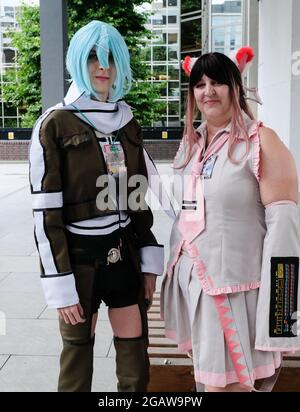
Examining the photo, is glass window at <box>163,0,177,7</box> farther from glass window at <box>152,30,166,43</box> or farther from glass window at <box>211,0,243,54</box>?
glass window at <box>211,0,243,54</box>

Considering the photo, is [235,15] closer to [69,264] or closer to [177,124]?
[177,124]

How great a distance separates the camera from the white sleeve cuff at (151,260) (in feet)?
8.41

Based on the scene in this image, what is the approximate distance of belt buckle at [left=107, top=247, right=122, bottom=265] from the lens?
235 cm

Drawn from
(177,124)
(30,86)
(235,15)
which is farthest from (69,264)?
(177,124)

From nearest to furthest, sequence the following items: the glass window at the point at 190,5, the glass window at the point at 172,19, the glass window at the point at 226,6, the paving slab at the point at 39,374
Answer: the paving slab at the point at 39,374
the glass window at the point at 226,6
the glass window at the point at 190,5
the glass window at the point at 172,19

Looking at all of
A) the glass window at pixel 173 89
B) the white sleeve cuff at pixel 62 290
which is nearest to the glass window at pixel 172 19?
the glass window at pixel 173 89

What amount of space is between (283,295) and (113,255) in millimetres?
716

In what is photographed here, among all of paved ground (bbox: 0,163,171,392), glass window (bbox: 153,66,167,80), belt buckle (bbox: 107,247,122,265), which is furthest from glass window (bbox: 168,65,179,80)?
belt buckle (bbox: 107,247,122,265)

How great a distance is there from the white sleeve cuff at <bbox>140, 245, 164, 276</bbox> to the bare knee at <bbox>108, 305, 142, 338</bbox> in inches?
7.4

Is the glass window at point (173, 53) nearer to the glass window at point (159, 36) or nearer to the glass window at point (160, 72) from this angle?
the glass window at point (159, 36)

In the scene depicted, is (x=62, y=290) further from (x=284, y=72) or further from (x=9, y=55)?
(x=9, y=55)

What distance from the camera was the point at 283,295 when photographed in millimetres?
2154

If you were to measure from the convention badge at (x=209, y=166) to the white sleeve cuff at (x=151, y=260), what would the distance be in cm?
52

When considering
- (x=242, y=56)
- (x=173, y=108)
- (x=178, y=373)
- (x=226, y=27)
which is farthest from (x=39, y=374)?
(x=173, y=108)
